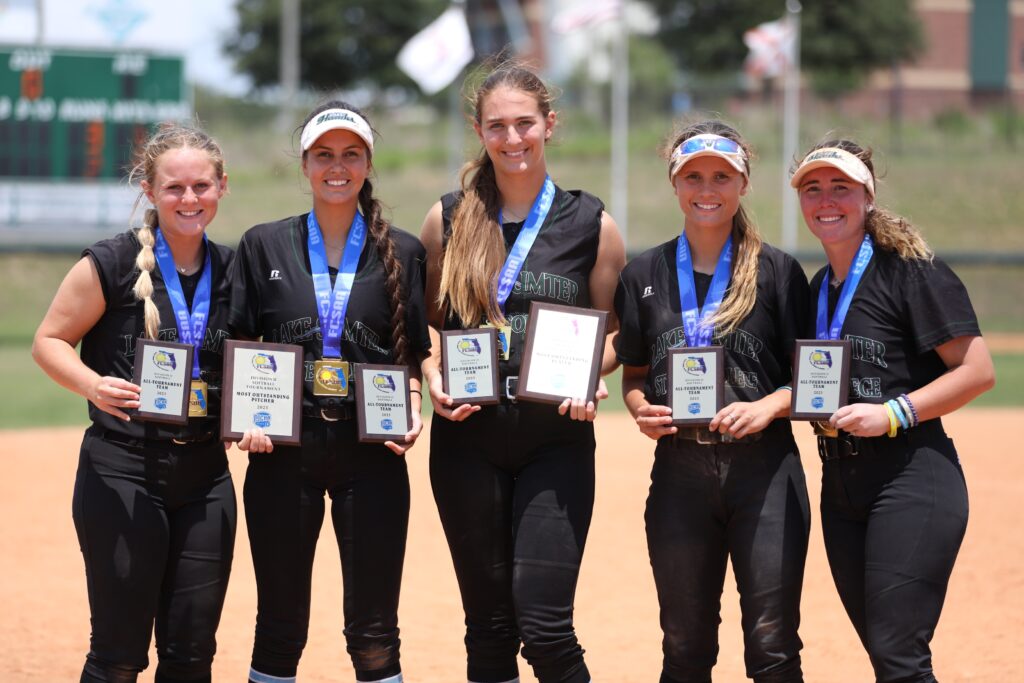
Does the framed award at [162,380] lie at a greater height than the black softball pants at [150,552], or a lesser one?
greater

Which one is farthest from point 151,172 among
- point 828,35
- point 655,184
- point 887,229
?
point 828,35

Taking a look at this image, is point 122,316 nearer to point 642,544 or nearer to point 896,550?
point 896,550

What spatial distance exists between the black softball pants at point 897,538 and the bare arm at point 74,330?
2525mm

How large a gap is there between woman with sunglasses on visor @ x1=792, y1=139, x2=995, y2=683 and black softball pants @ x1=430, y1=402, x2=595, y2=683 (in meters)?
0.92

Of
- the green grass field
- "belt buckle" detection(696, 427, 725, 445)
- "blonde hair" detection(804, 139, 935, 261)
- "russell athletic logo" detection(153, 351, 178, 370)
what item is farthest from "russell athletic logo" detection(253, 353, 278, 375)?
A: the green grass field

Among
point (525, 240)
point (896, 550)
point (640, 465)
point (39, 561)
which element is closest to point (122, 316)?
point (525, 240)

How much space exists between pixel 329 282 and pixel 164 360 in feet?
2.14

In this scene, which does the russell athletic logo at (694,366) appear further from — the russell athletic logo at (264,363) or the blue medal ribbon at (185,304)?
the blue medal ribbon at (185,304)

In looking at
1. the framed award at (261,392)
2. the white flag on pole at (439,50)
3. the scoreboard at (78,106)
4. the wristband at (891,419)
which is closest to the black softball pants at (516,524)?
the framed award at (261,392)

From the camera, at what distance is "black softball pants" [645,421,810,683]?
4.20 metres

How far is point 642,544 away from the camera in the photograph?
29.3 ft

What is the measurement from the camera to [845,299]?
4.31 m

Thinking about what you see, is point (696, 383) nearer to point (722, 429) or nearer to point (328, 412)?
point (722, 429)

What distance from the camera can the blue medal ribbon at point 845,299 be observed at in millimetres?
4297
